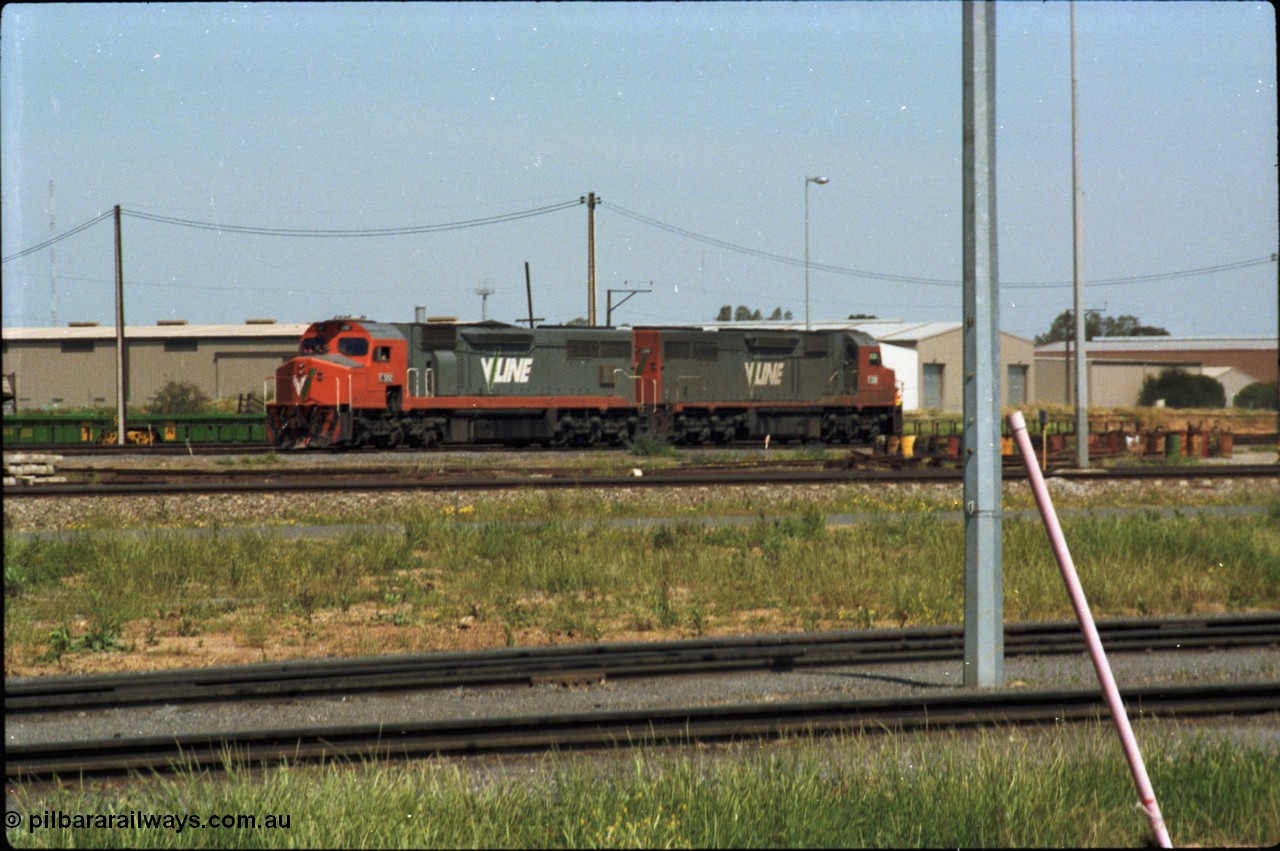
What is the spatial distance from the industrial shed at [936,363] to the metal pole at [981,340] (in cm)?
5771

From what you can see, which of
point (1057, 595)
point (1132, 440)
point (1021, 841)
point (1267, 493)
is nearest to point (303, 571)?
point (1057, 595)

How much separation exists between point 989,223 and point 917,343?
6457cm

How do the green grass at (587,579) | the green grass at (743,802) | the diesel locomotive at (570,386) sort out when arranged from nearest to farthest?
the green grass at (743,802), the green grass at (587,579), the diesel locomotive at (570,386)

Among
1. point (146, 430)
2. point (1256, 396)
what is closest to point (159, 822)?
point (146, 430)

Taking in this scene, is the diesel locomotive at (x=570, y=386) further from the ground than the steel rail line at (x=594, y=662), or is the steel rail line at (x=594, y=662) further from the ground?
the diesel locomotive at (x=570, y=386)

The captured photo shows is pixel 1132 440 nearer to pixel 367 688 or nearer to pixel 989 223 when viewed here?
pixel 989 223

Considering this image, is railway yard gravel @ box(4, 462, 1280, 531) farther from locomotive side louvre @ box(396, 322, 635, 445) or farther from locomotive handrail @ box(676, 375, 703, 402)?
locomotive handrail @ box(676, 375, 703, 402)

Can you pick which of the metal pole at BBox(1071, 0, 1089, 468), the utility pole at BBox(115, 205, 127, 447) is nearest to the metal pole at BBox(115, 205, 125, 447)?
the utility pole at BBox(115, 205, 127, 447)

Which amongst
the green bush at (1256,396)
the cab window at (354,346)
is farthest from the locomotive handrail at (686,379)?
the green bush at (1256,396)

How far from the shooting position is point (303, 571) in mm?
12992

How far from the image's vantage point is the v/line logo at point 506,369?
3067cm

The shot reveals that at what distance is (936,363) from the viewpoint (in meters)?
71.9

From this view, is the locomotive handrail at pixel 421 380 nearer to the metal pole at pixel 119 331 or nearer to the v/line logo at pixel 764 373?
the v/line logo at pixel 764 373

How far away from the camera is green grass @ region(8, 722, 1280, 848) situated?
4.77 meters
